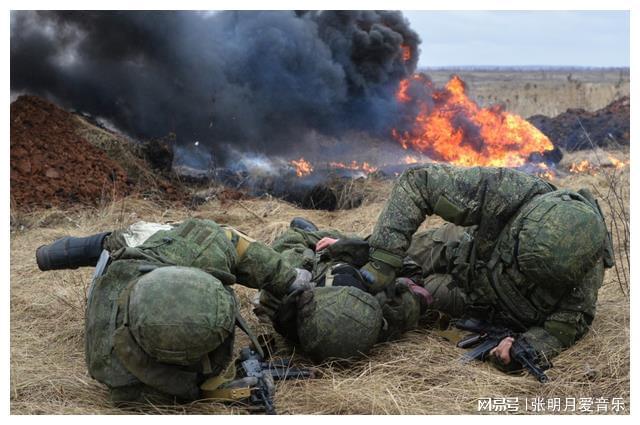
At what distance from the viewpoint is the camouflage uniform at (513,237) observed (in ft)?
15.3

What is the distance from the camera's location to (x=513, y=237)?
15.9ft

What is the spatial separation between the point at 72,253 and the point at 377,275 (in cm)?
209

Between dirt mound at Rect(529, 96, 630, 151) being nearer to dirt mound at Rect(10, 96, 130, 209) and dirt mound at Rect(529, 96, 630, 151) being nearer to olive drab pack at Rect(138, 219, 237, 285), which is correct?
dirt mound at Rect(10, 96, 130, 209)

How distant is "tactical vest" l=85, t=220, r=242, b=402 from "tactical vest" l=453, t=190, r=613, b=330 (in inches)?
73.2

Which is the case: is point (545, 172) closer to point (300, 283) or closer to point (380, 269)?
point (380, 269)

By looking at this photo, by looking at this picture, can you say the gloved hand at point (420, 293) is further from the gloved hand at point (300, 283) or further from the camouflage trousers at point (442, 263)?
the gloved hand at point (300, 283)

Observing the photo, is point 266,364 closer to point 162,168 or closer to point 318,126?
point 162,168

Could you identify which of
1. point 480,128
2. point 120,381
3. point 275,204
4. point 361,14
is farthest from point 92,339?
Result: point 361,14

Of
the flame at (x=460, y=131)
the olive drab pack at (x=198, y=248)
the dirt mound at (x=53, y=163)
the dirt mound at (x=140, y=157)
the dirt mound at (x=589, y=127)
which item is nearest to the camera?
the olive drab pack at (x=198, y=248)

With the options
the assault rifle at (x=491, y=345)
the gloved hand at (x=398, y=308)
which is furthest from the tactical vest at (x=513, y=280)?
the gloved hand at (x=398, y=308)

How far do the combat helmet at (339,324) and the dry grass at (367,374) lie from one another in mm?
136

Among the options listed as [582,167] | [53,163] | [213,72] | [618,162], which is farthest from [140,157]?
[618,162]

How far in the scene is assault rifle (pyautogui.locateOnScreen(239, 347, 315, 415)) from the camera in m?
4.18

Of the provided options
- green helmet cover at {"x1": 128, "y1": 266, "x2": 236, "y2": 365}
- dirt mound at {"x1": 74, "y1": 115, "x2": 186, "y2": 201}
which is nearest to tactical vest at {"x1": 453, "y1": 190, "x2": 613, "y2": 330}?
green helmet cover at {"x1": 128, "y1": 266, "x2": 236, "y2": 365}
